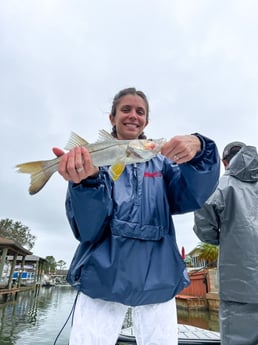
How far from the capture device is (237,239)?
2834 millimetres

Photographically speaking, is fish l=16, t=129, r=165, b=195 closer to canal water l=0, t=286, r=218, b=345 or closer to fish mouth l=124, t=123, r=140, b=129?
fish mouth l=124, t=123, r=140, b=129

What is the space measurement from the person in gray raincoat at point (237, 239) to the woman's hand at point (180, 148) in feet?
4.72

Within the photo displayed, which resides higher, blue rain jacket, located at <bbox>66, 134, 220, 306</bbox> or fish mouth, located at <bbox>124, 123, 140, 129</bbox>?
fish mouth, located at <bbox>124, 123, 140, 129</bbox>

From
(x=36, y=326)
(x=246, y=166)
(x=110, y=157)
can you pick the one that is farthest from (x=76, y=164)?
(x=36, y=326)

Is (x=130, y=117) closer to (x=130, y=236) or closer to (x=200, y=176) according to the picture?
(x=200, y=176)

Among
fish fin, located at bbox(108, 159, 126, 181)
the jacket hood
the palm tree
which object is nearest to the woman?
fish fin, located at bbox(108, 159, 126, 181)

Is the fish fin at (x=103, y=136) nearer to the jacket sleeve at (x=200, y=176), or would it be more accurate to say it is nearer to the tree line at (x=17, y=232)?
the jacket sleeve at (x=200, y=176)

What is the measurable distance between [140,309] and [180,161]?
3.20 ft

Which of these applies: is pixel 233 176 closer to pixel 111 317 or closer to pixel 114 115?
pixel 114 115

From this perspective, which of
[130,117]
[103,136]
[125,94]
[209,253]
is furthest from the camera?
[209,253]

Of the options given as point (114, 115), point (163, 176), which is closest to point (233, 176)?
point (163, 176)

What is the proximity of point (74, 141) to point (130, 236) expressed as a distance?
713 mm

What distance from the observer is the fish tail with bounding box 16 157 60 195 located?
5.59 feet

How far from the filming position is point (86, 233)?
6.00 feet
